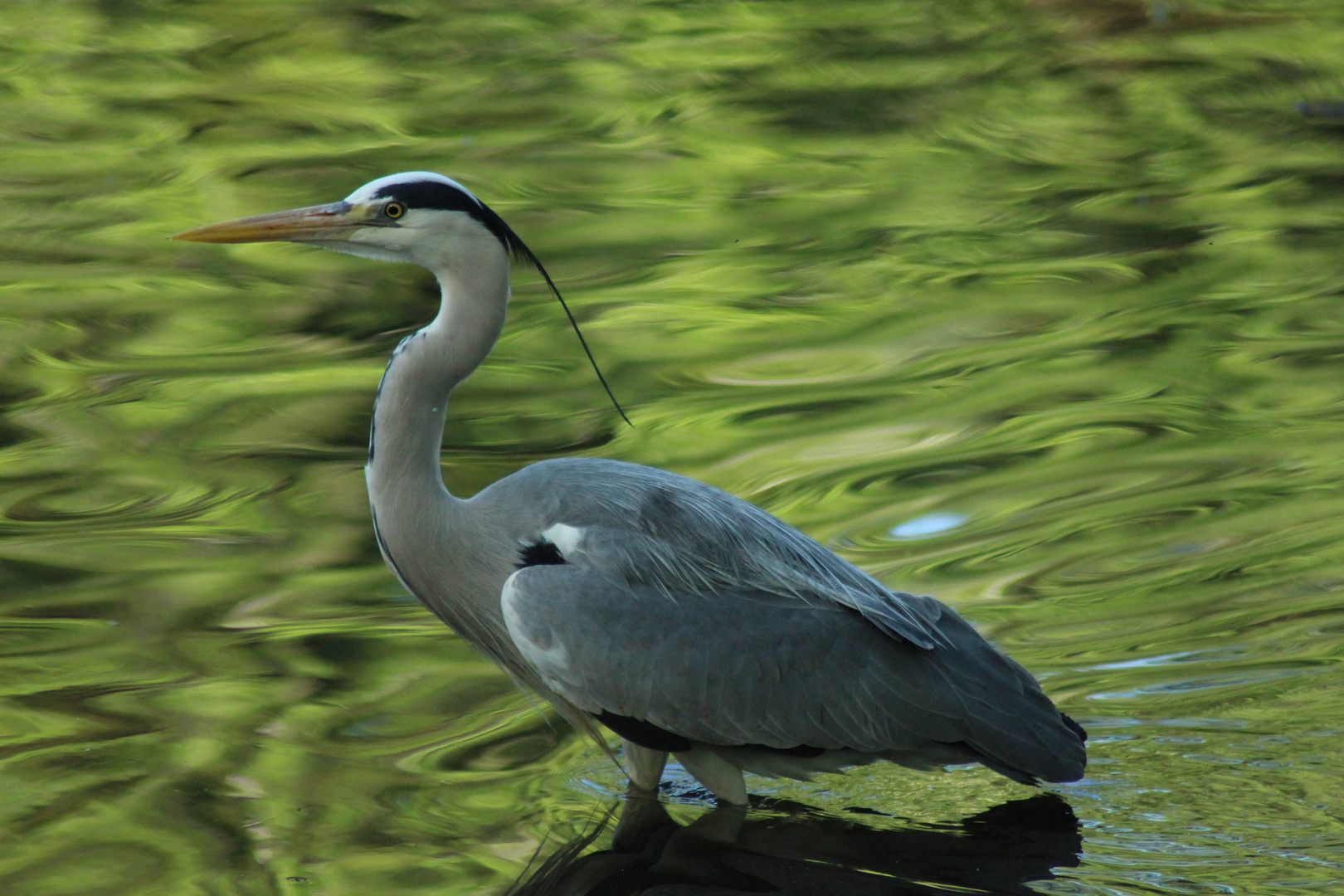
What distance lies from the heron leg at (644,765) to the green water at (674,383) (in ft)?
0.26

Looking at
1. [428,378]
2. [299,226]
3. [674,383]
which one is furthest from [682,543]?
[674,383]

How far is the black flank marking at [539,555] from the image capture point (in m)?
4.72

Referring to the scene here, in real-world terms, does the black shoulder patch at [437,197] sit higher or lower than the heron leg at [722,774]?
higher

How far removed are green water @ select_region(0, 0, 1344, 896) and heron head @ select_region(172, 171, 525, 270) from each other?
4.85 ft

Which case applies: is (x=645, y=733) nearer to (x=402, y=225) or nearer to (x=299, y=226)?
(x=402, y=225)

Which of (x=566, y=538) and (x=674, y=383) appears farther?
(x=674, y=383)

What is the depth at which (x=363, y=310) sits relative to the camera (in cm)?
878

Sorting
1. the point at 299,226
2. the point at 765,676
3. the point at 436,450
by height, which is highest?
the point at 299,226

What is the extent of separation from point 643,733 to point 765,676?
1.18ft

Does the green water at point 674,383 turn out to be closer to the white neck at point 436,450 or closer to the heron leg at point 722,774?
the heron leg at point 722,774

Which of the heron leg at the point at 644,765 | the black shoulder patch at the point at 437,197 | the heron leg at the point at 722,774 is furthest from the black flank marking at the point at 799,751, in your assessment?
the black shoulder patch at the point at 437,197

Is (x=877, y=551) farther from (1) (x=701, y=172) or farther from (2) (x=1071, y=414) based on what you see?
(1) (x=701, y=172)

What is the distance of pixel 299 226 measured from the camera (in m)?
4.62

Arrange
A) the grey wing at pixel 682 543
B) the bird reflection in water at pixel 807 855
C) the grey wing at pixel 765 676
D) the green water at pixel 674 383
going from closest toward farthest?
1. the bird reflection in water at pixel 807 855
2. the grey wing at pixel 765 676
3. the grey wing at pixel 682 543
4. the green water at pixel 674 383
